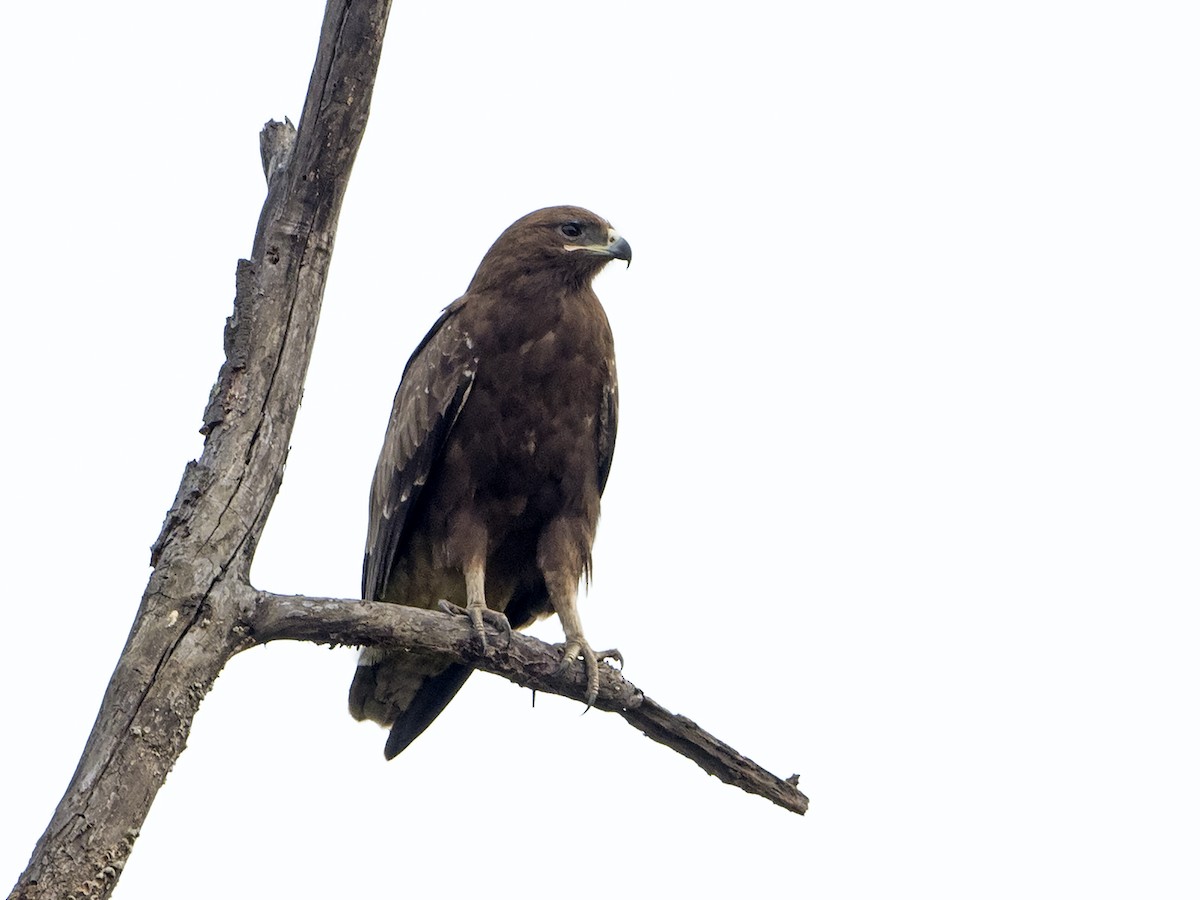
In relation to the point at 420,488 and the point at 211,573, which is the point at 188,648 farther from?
the point at 420,488

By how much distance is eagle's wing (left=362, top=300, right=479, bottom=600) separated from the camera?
700 centimetres

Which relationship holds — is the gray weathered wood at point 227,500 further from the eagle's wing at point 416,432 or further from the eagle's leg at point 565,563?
the eagle's leg at point 565,563

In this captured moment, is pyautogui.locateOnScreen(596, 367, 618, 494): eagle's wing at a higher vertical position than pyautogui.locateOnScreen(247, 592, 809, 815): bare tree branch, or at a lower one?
higher

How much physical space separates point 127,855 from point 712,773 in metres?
2.31

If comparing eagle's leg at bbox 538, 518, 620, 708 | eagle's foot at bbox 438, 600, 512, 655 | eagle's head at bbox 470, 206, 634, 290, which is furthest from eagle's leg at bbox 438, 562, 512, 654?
eagle's head at bbox 470, 206, 634, 290

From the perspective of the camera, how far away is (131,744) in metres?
4.77

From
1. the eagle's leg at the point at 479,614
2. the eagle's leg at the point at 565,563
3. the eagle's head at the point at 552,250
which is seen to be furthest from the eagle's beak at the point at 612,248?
the eagle's leg at the point at 479,614

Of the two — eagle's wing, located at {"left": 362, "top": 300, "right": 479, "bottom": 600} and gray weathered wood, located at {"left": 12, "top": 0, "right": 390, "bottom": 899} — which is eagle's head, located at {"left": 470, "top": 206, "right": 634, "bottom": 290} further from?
gray weathered wood, located at {"left": 12, "top": 0, "right": 390, "bottom": 899}

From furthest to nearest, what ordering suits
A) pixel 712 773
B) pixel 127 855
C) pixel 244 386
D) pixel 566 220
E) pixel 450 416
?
pixel 566 220 → pixel 450 416 → pixel 712 773 → pixel 244 386 → pixel 127 855

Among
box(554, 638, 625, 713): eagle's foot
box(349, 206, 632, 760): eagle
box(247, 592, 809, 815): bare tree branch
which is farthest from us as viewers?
box(349, 206, 632, 760): eagle

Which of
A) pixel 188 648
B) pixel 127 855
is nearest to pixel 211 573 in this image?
pixel 188 648

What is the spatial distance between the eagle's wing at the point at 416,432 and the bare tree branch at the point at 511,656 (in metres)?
1.19

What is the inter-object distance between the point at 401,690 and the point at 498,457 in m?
1.29

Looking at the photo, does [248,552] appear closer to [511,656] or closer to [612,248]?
[511,656]
